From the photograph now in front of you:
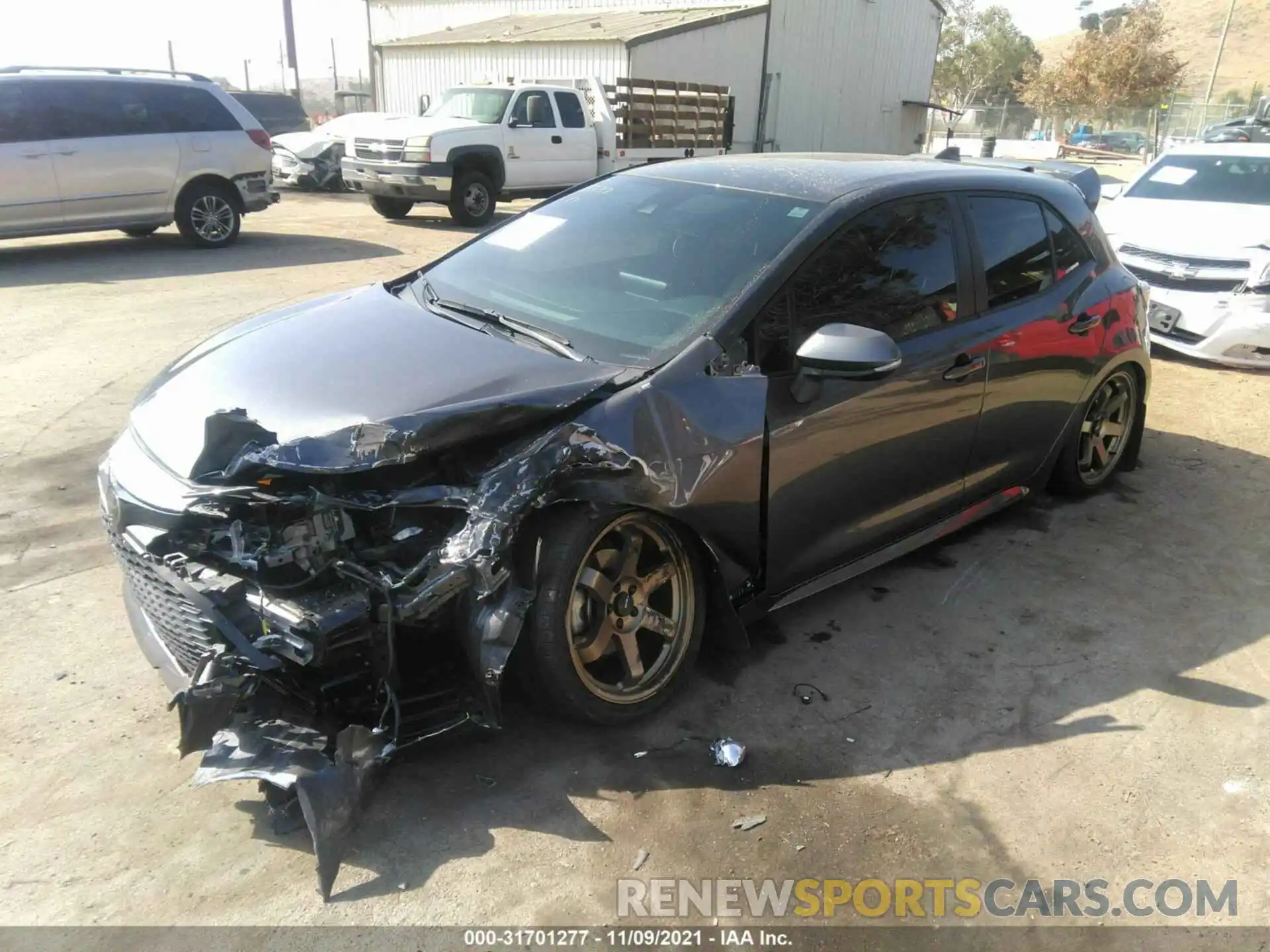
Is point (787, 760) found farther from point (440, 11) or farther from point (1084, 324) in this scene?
point (440, 11)

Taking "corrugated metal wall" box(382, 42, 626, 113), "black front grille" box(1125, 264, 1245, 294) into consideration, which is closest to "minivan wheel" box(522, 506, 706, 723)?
"black front grille" box(1125, 264, 1245, 294)

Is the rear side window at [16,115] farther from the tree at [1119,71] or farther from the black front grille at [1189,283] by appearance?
the tree at [1119,71]

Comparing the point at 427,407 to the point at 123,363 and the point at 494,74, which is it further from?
the point at 494,74

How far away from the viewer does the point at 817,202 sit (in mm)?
3490

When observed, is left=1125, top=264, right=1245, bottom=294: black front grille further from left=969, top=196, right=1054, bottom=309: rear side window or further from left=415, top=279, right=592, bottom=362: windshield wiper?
left=415, top=279, right=592, bottom=362: windshield wiper

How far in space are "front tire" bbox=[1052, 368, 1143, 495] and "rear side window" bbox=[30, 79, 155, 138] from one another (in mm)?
10375

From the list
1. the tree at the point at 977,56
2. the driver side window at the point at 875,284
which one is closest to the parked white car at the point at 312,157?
the driver side window at the point at 875,284

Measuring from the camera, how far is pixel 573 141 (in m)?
15.4

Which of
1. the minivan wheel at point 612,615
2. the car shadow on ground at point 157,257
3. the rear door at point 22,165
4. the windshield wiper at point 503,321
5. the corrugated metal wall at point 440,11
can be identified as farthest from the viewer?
the corrugated metal wall at point 440,11

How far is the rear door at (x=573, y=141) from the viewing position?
50.0 feet

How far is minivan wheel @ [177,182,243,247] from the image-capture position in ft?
36.7

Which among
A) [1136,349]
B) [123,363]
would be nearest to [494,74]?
[123,363]

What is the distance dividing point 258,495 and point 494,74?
23585 millimetres

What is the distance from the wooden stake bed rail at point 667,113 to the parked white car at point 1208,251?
9.73m
